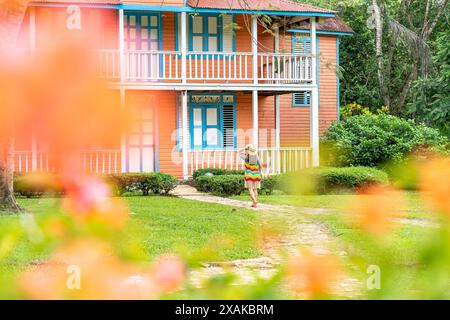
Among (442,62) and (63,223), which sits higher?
(442,62)

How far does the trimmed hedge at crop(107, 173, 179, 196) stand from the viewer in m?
18.8

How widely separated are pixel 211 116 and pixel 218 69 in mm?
2548

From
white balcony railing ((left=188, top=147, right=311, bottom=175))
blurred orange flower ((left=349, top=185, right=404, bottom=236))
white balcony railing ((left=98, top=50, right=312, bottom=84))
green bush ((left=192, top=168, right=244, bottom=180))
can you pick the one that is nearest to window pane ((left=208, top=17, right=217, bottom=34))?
white balcony railing ((left=98, top=50, right=312, bottom=84))

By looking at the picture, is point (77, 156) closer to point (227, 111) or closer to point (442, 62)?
point (227, 111)

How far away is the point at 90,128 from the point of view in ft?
3.36

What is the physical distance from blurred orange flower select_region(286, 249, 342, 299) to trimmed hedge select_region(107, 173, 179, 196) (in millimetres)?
17736

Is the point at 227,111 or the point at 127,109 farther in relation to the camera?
the point at 227,111

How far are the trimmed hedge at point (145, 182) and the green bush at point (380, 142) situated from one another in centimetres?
514

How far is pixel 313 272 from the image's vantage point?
1121 mm
